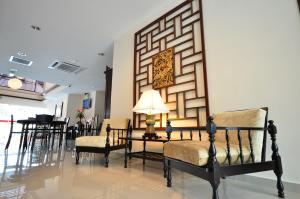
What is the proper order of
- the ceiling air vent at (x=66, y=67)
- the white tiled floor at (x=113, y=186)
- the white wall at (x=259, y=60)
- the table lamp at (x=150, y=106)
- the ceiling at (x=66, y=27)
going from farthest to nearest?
the ceiling air vent at (x=66, y=67), the ceiling at (x=66, y=27), the table lamp at (x=150, y=106), the white wall at (x=259, y=60), the white tiled floor at (x=113, y=186)

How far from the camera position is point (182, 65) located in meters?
2.65

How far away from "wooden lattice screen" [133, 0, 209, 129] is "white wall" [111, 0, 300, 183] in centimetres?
14

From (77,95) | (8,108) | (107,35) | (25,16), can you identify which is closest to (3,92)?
(8,108)

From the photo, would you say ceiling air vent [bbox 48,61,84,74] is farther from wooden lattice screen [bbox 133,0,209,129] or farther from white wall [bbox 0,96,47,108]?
white wall [bbox 0,96,47,108]

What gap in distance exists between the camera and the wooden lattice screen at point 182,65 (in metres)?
2.41

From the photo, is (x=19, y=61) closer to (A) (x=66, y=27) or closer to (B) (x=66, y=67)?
(B) (x=66, y=67)

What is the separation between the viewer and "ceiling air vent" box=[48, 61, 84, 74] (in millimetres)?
5746

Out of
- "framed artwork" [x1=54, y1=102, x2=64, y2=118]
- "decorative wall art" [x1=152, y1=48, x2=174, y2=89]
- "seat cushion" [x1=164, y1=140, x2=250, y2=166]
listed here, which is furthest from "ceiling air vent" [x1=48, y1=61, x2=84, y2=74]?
"seat cushion" [x1=164, y1=140, x2=250, y2=166]

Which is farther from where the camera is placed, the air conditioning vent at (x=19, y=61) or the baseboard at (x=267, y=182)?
the air conditioning vent at (x=19, y=61)

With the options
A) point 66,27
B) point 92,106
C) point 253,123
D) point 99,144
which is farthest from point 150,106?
point 92,106

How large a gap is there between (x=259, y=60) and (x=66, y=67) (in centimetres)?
577

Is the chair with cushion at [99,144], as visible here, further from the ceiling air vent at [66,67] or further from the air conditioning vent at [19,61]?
the air conditioning vent at [19,61]

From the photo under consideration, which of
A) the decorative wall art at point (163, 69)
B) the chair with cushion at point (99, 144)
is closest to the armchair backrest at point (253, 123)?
the decorative wall art at point (163, 69)

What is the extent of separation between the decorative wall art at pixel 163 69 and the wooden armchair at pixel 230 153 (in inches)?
51.8
